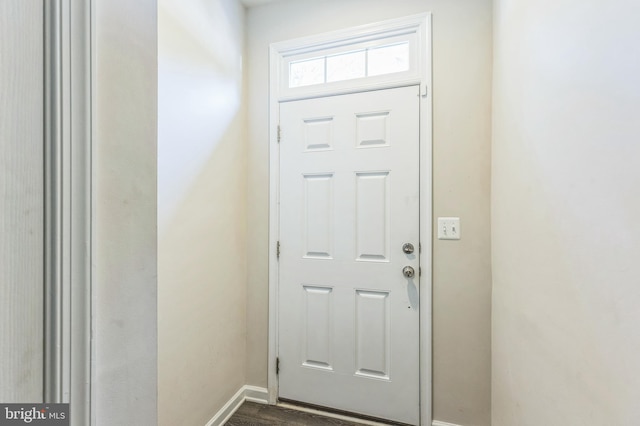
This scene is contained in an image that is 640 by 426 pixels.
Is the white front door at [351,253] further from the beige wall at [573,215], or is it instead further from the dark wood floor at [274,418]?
the beige wall at [573,215]

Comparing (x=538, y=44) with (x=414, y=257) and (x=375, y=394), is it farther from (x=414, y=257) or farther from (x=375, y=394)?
(x=375, y=394)

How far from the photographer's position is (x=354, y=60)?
6.13 feet

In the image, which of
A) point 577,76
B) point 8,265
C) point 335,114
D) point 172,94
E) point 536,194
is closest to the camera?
point 8,265

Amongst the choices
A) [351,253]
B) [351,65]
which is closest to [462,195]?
[351,253]

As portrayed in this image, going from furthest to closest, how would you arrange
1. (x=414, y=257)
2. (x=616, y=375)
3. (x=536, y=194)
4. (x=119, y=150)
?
(x=414, y=257) → (x=536, y=194) → (x=616, y=375) → (x=119, y=150)

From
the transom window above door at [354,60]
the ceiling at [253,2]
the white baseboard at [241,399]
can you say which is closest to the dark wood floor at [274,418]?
the white baseboard at [241,399]

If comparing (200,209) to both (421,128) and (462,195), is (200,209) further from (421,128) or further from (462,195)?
(462,195)

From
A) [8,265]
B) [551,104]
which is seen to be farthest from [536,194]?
[8,265]

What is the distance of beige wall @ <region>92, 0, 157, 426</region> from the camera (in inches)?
16.3

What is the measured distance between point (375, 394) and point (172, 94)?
2.02m

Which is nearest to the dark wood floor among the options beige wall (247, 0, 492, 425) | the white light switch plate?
beige wall (247, 0, 492, 425)

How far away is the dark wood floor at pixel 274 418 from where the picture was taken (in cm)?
177

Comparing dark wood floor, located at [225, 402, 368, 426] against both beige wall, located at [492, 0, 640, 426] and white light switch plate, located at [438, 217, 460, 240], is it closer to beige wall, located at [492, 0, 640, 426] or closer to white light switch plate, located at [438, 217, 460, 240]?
beige wall, located at [492, 0, 640, 426]

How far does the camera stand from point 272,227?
6.55 ft
